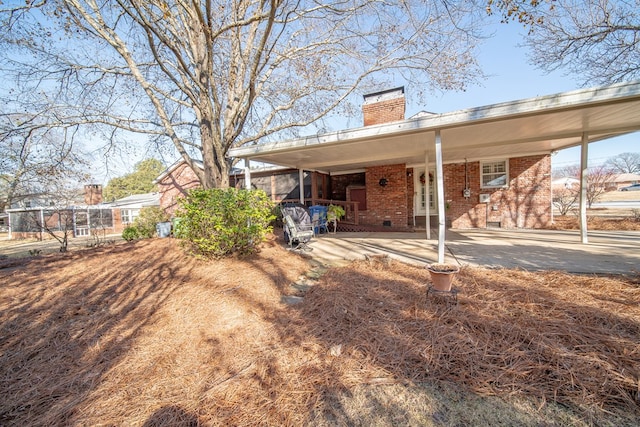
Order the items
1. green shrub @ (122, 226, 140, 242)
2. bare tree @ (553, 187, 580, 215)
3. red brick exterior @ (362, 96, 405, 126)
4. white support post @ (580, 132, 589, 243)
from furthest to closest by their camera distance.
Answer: bare tree @ (553, 187, 580, 215) → green shrub @ (122, 226, 140, 242) → red brick exterior @ (362, 96, 405, 126) → white support post @ (580, 132, 589, 243)

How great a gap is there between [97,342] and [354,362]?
2489mm

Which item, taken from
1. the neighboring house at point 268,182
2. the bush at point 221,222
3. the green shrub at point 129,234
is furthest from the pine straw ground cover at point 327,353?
the neighboring house at point 268,182

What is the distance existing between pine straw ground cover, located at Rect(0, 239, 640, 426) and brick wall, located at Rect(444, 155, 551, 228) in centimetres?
644

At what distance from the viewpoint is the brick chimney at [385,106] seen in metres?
7.46

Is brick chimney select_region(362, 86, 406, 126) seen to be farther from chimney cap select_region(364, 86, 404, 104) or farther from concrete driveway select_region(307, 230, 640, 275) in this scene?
concrete driveway select_region(307, 230, 640, 275)

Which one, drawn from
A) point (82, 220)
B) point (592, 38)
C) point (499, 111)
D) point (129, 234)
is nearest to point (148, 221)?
point (129, 234)

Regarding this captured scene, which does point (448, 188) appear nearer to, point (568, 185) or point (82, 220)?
point (568, 185)

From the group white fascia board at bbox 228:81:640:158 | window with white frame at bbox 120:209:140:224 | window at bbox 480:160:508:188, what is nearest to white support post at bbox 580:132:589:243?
white fascia board at bbox 228:81:640:158

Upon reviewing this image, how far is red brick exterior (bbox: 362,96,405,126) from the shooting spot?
7.44 meters

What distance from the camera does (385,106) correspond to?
759 centimetres

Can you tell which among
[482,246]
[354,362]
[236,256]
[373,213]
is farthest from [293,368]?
[373,213]

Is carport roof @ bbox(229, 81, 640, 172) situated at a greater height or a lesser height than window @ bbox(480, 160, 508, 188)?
greater

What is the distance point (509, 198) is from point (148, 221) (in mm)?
14101

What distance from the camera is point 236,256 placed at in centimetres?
489
